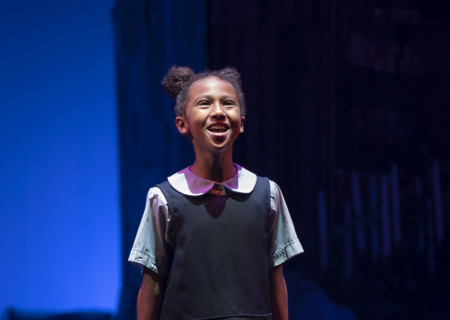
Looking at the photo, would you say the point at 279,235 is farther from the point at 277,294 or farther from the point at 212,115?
the point at 212,115

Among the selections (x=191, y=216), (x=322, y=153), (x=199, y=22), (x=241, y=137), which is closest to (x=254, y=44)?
(x=199, y=22)

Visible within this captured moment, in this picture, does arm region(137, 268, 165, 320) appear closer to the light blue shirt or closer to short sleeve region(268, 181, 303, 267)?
the light blue shirt

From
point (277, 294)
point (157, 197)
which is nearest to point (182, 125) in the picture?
point (157, 197)

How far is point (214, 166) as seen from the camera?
1.55 m

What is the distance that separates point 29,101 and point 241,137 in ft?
4.34

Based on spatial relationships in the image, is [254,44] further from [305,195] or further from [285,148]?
[305,195]

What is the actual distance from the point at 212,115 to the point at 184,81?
0.21 m

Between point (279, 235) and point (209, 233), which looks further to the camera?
point (279, 235)

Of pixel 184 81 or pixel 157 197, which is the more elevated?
pixel 184 81

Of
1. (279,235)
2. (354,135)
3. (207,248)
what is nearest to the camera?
(207,248)

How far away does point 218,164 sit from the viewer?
156 centimetres

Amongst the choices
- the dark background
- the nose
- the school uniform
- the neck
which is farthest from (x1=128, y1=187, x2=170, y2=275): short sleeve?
the dark background

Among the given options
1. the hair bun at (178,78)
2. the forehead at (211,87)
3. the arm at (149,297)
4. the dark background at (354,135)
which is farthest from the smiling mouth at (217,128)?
the dark background at (354,135)

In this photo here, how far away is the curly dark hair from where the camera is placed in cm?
162
